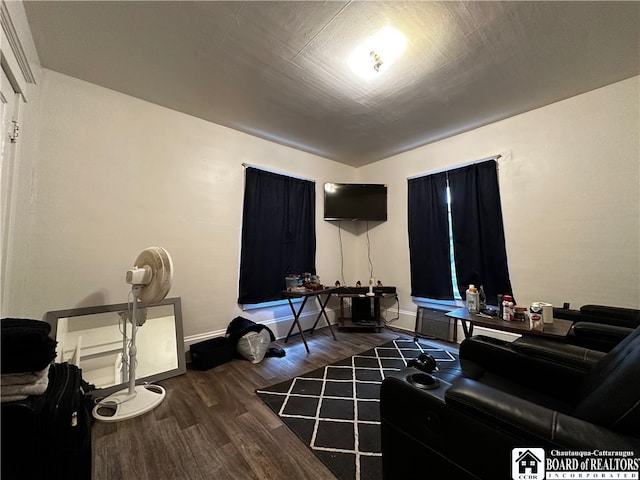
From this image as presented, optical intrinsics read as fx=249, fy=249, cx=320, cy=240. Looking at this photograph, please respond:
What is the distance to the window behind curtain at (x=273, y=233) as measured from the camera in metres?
3.13

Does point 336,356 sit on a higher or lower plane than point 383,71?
lower

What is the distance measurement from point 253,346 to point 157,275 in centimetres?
128

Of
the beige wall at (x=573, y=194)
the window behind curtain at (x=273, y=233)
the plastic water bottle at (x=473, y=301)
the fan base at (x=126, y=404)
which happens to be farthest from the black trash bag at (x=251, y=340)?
the beige wall at (x=573, y=194)

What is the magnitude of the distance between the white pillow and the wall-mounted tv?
202 centimetres

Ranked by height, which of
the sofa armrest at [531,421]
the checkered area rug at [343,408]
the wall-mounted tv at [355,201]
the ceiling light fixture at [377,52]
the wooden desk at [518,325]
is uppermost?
the ceiling light fixture at [377,52]

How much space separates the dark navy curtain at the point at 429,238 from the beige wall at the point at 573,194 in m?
0.57

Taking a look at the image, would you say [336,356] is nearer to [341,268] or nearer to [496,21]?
[341,268]

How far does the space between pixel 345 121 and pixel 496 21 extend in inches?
60.0

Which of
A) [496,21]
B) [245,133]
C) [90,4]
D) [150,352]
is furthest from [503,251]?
[90,4]

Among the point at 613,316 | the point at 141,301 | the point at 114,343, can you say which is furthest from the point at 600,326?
the point at 114,343

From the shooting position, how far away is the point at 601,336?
1662 millimetres

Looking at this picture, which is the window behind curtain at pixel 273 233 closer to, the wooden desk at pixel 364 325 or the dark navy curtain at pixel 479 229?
the wooden desk at pixel 364 325

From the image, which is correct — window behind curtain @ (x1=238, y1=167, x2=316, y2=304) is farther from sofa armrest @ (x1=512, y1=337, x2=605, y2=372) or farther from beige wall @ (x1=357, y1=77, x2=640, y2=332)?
sofa armrest @ (x1=512, y1=337, x2=605, y2=372)

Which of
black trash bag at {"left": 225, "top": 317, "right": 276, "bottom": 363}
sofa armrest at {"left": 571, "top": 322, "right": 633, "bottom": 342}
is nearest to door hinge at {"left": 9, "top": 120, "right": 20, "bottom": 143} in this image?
black trash bag at {"left": 225, "top": 317, "right": 276, "bottom": 363}
